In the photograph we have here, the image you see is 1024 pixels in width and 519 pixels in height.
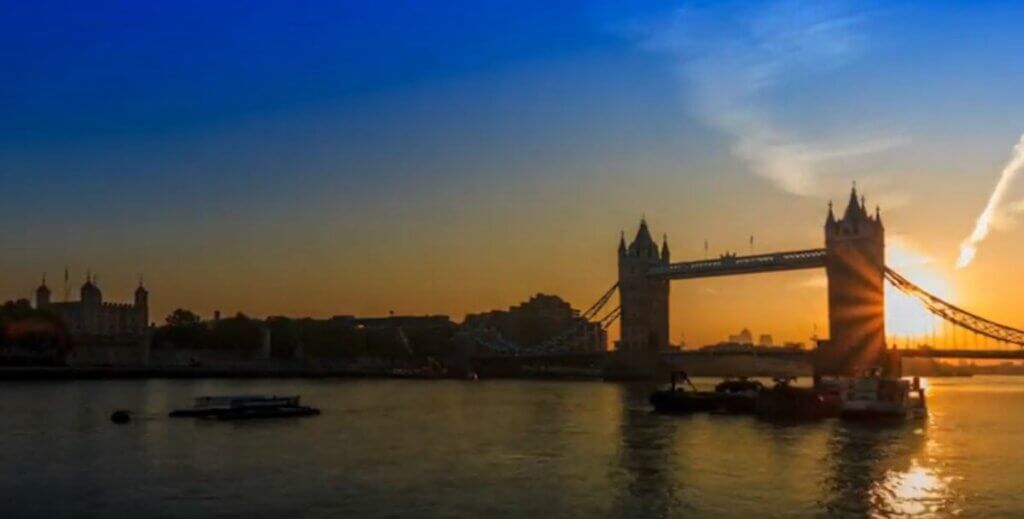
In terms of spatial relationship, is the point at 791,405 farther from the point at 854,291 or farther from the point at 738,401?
the point at 854,291

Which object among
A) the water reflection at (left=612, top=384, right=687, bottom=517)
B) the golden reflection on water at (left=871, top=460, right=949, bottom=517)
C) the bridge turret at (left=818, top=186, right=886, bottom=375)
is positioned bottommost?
the golden reflection on water at (left=871, top=460, right=949, bottom=517)

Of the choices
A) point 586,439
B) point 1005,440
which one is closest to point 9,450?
point 586,439

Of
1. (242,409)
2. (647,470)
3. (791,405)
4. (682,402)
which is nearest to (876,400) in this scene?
(791,405)

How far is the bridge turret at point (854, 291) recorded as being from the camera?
11956 centimetres

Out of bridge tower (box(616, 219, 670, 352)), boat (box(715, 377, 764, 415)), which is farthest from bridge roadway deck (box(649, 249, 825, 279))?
boat (box(715, 377, 764, 415))

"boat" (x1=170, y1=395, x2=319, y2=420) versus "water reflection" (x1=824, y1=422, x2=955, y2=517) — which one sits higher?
"boat" (x1=170, y1=395, x2=319, y2=420)

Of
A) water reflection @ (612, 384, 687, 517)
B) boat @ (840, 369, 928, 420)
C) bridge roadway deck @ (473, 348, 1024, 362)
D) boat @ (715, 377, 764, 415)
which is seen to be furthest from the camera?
bridge roadway deck @ (473, 348, 1024, 362)

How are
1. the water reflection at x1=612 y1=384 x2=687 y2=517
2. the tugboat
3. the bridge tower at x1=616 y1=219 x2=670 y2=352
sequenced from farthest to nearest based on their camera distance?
the bridge tower at x1=616 y1=219 x2=670 y2=352 → the tugboat → the water reflection at x1=612 y1=384 x2=687 y2=517

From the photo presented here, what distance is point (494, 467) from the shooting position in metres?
35.4

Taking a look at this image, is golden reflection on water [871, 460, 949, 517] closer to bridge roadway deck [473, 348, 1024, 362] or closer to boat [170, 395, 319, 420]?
boat [170, 395, 319, 420]

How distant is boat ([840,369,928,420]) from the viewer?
63406 millimetres

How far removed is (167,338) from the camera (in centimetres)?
14938

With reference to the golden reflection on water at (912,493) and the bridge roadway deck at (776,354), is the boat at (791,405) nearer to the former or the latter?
the golden reflection on water at (912,493)

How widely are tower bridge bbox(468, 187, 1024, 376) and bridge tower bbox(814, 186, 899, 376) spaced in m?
0.10
